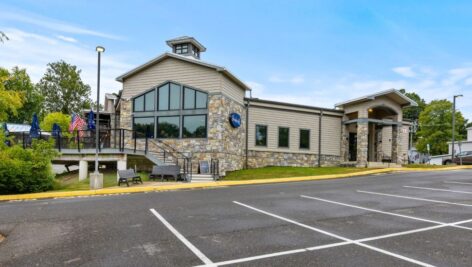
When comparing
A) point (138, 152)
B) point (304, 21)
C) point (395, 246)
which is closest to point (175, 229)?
point (395, 246)

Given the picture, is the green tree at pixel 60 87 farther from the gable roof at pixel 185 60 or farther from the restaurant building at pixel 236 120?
the gable roof at pixel 185 60

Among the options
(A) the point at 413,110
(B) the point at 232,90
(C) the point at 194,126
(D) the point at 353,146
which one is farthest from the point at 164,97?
(A) the point at 413,110

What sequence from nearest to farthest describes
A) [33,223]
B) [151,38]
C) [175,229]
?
[175,229] → [33,223] → [151,38]

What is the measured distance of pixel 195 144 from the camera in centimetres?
2008

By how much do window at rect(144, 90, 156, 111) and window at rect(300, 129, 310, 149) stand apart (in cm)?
1121

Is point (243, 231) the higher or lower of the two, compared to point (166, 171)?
lower

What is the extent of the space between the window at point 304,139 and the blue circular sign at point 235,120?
6045 millimetres

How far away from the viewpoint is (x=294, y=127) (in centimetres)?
2473

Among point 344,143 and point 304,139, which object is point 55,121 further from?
point 344,143

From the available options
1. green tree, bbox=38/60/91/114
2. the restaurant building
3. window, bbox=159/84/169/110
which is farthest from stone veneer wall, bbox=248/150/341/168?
green tree, bbox=38/60/91/114

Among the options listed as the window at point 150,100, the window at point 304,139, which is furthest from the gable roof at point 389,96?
the window at point 150,100

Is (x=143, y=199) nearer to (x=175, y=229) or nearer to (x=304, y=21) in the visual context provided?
(x=175, y=229)

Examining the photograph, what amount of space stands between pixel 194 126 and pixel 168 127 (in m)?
→ 1.85

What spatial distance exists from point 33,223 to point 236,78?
15.5 meters
